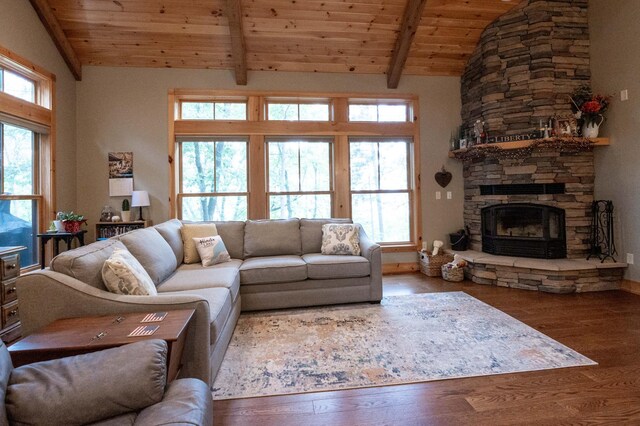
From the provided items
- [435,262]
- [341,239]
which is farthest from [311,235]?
[435,262]

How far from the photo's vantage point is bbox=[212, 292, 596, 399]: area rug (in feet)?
6.66

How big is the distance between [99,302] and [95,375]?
0.85 m

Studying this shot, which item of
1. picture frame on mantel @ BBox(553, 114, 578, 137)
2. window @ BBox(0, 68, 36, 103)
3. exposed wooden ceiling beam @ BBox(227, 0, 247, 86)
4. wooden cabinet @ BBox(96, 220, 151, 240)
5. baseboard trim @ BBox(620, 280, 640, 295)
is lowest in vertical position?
baseboard trim @ BBox(620, 280, 640, 295)

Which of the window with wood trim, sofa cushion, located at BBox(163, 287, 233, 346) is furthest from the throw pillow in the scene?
the window with wood trim

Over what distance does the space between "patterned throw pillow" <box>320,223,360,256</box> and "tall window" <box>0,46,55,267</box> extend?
11.5 feet

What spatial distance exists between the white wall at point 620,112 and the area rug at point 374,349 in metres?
2.19

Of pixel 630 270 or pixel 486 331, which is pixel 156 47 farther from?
pixel 630 270

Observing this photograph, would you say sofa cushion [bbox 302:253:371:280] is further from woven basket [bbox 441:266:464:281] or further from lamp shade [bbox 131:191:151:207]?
lamp shade [bbox 131:191:151:207]

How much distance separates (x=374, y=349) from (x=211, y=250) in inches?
76.4

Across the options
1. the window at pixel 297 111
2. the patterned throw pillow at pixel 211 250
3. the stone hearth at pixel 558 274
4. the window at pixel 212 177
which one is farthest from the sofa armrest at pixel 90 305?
the stone hearth at pixel 558 274

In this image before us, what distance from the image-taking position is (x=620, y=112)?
3797mm

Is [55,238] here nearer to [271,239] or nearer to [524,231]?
[271,239]

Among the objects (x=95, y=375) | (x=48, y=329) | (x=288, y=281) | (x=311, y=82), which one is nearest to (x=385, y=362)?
(x=288, y=281)

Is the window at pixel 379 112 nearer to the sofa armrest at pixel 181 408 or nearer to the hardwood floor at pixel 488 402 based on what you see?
the hardwood floor at pixel 488 402
